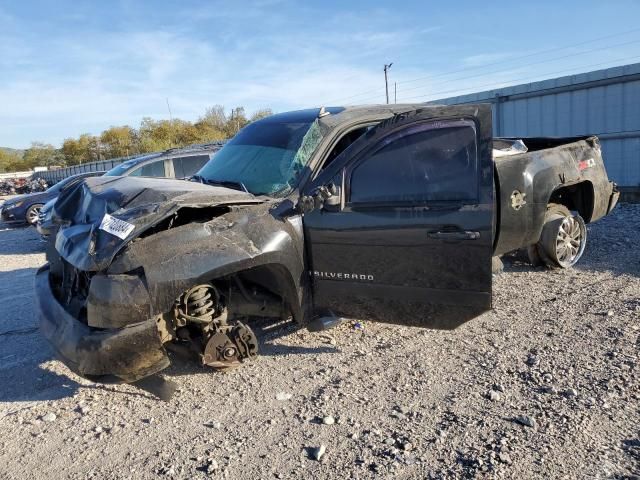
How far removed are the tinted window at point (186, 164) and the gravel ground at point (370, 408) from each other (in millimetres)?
5988

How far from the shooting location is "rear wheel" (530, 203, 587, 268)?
5531 mm

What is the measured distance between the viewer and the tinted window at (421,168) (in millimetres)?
3316

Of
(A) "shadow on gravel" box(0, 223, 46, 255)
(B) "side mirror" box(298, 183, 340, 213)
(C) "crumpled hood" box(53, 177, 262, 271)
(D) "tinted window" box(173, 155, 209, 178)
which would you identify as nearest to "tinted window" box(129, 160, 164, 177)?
(D) "tinted window" box(173, 155, 209, 178)

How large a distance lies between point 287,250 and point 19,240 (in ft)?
35.4

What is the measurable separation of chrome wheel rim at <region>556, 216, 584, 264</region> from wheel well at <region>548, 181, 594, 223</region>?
0.30 m

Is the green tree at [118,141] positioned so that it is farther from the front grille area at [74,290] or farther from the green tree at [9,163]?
the front grille area at [74,290]

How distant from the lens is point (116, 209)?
3295mm

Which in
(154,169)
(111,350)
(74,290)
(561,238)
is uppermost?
(154,169)

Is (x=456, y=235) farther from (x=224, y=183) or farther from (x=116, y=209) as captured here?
(x=116, y=209)

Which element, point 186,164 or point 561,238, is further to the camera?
point 186,164

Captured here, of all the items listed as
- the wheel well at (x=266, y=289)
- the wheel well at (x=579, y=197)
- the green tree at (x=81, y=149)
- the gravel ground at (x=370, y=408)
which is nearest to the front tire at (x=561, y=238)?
the wheel well at (x=579, y=197)

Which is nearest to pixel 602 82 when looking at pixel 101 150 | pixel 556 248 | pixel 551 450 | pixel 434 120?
pixel 556 248

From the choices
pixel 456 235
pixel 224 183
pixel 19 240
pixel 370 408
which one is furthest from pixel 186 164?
pixel 370 408

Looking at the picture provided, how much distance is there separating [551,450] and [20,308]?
544cm
